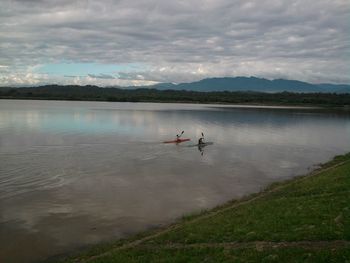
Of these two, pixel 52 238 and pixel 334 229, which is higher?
pixel 334 229

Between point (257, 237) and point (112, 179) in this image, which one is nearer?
point (257, 237)

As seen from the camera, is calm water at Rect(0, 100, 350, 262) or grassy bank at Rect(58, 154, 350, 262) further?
calm water at Rect(0, 100, 350, 262)

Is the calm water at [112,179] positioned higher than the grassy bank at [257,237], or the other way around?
the grassy bank at [257,237]

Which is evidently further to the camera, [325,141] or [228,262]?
[325,141]

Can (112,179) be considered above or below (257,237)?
below

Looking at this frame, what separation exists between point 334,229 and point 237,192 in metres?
14.7

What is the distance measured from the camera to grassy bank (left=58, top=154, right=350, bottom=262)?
1322 centimetres

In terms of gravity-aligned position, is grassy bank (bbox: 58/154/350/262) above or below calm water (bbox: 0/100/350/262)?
above

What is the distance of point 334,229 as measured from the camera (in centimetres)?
1452

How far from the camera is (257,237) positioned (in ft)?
50.2

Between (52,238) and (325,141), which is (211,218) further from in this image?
(325,141)

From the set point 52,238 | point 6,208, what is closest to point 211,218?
point 52,238

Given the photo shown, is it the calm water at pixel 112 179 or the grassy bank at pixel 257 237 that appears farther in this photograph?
the calm water at pixel 112 179

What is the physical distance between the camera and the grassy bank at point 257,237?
13219 mm
